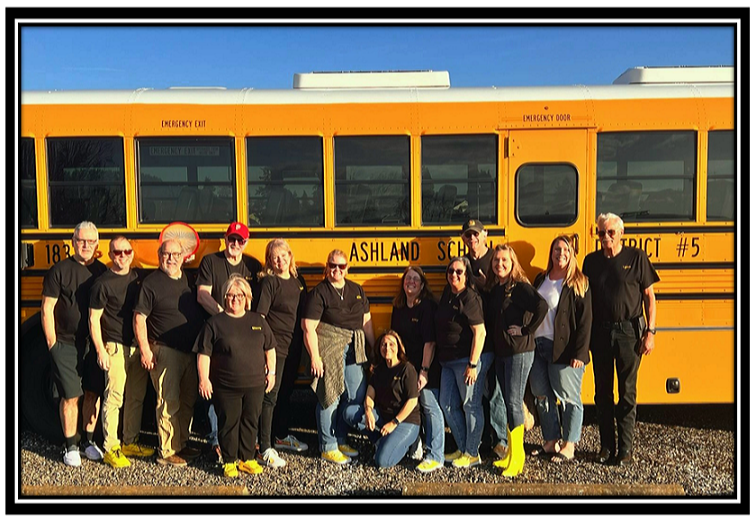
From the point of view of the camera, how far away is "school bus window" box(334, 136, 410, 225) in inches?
194

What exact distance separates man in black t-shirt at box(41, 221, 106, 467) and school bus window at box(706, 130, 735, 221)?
5079mm

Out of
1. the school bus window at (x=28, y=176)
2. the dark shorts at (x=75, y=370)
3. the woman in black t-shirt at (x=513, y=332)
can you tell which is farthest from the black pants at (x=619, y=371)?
the school bus window at (x=28, y=176)

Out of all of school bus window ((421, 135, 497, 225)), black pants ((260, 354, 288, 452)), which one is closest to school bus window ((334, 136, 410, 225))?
school bus window ((421, 135, 497, 225))

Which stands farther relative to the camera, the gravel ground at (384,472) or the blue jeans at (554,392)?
the blue jeans at (554,392)

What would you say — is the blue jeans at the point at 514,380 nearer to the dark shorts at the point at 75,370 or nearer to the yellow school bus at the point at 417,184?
the yellow school bus at the point at 417,184

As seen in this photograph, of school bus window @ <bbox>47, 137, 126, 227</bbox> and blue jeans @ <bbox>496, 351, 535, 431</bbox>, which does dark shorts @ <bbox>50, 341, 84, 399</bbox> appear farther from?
blue jeans @ <bbox>496, 351, 535, 431</bbox>

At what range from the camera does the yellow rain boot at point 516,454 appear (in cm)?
450

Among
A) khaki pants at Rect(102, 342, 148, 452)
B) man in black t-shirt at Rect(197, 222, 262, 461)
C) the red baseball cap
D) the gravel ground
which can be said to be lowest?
the gravel ground

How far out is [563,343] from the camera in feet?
14.6

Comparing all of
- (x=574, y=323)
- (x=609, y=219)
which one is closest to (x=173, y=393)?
(x=574, y=323)

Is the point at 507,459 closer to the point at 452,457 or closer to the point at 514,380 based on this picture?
the point at 452,457

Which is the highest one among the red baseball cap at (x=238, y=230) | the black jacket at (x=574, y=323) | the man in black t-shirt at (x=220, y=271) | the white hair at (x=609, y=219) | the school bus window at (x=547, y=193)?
the school bus window at (x=547, y=193)
